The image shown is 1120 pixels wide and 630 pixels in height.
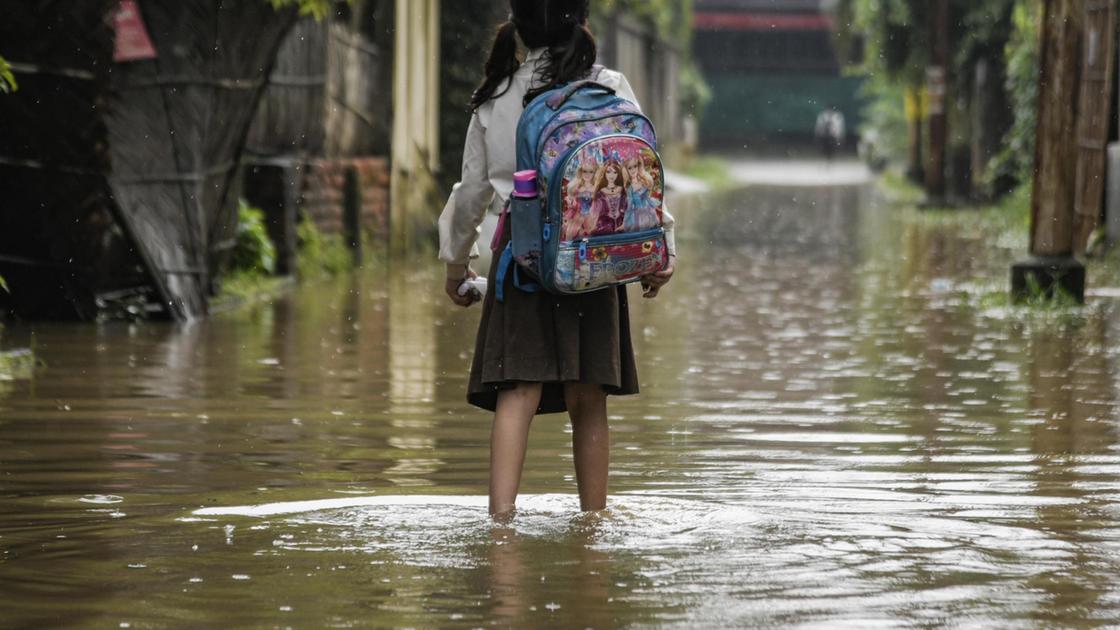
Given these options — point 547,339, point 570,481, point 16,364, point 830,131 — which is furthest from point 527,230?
point 830,131

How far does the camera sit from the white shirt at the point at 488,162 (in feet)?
18.1

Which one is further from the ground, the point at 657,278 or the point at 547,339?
the point at 657,278

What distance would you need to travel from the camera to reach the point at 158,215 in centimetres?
1227

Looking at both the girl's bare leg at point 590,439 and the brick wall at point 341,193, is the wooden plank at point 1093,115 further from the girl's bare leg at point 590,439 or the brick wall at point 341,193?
the girl's bare leg at point 590,439

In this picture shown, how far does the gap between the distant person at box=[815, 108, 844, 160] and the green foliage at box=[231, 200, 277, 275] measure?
146 feet

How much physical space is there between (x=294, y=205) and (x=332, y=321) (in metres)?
3.22

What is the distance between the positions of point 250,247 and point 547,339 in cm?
934

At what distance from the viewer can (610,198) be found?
5312 mm

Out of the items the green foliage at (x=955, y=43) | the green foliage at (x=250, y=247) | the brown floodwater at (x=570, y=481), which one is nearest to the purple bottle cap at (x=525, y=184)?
the brown floodwater at (x=570, y=481)

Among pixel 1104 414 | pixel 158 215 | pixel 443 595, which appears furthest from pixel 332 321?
pixel 443 595

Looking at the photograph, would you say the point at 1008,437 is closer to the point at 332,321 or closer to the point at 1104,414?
the point at 1104,414

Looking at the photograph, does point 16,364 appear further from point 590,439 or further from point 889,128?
point 889,128

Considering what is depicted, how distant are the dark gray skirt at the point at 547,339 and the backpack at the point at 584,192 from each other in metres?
0.12

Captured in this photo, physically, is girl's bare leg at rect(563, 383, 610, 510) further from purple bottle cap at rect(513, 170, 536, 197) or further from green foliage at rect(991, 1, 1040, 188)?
green foliage at rect(991, 1, 1040, 188)
